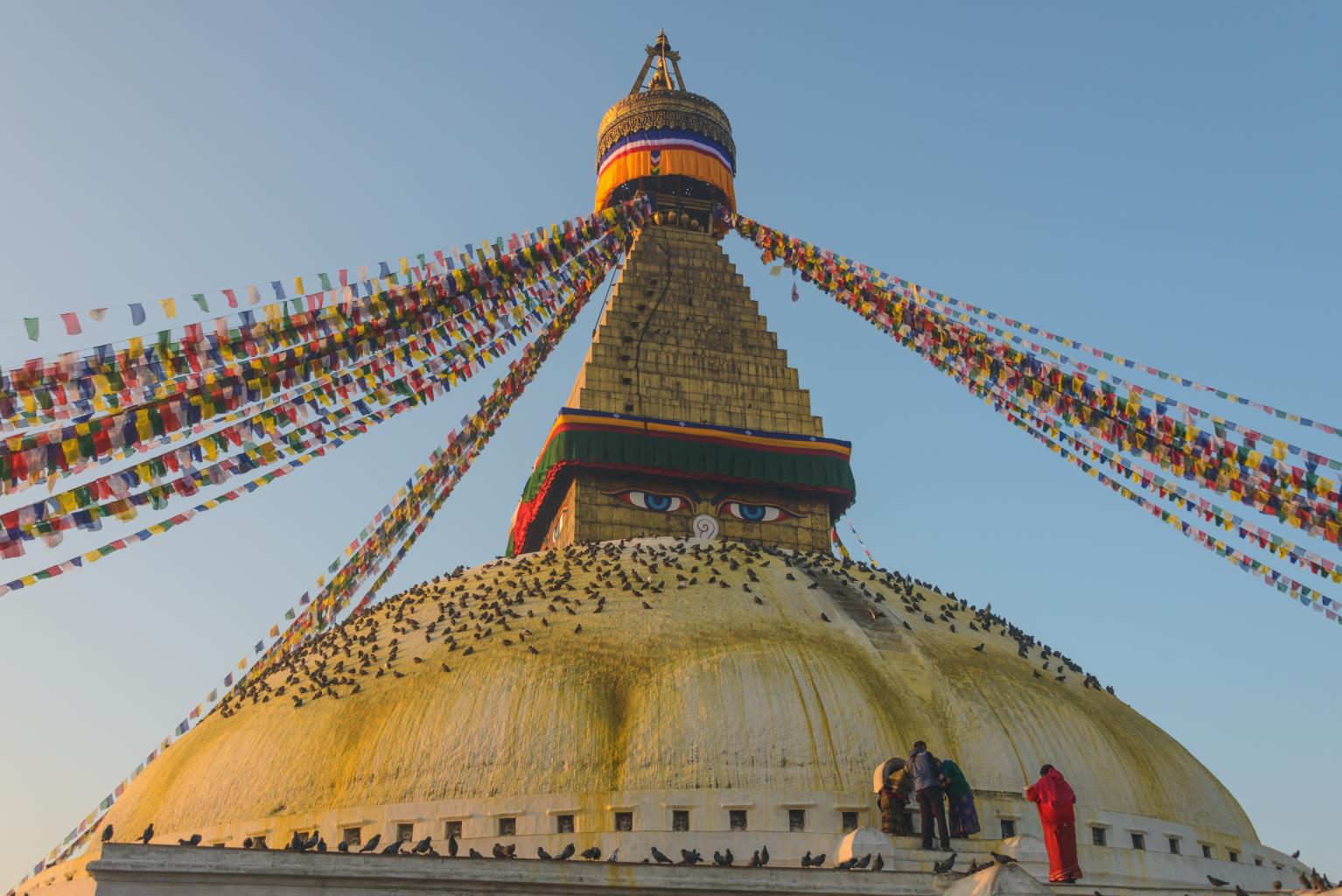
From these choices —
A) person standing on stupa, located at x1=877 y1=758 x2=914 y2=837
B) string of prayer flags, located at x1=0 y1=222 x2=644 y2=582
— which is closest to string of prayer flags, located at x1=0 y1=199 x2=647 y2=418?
string of prayer flags, located at x1=0 y1=222 x2=644 y2=582

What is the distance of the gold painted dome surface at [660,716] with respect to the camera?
10.5 meters

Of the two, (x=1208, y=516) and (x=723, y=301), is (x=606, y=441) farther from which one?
(x=1208, y=516)

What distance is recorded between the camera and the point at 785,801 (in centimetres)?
1017

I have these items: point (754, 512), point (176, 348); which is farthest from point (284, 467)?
point (754, 512)

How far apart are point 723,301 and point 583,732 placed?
32.3ft

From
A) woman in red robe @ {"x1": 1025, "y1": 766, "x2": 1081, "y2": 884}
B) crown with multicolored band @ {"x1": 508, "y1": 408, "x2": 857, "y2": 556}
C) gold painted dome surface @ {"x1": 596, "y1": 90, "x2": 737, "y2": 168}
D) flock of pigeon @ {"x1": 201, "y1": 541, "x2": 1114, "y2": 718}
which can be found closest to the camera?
woman in red robe @ {"x1": 1025, "y1": 766, "x2": 1081, "y2": 884}

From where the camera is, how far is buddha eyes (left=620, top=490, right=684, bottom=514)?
17078 mm

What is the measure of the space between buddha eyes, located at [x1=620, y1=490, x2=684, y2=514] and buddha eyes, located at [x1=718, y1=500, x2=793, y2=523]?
0.60m

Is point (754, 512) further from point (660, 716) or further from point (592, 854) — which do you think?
point (592, 854)

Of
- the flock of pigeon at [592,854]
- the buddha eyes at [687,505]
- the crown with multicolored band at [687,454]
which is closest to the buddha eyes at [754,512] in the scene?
the buddha eyes at [687,505]

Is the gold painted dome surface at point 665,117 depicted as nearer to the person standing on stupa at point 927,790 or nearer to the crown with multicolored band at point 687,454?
the crown with multicolored band at point 687,454

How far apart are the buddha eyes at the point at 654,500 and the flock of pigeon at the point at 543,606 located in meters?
1.76

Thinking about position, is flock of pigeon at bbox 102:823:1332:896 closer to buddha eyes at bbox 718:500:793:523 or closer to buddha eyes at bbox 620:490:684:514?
buddha eyes at bbox 620:490:684:514

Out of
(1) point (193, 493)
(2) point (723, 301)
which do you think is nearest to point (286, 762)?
(1) point (193, 493)
